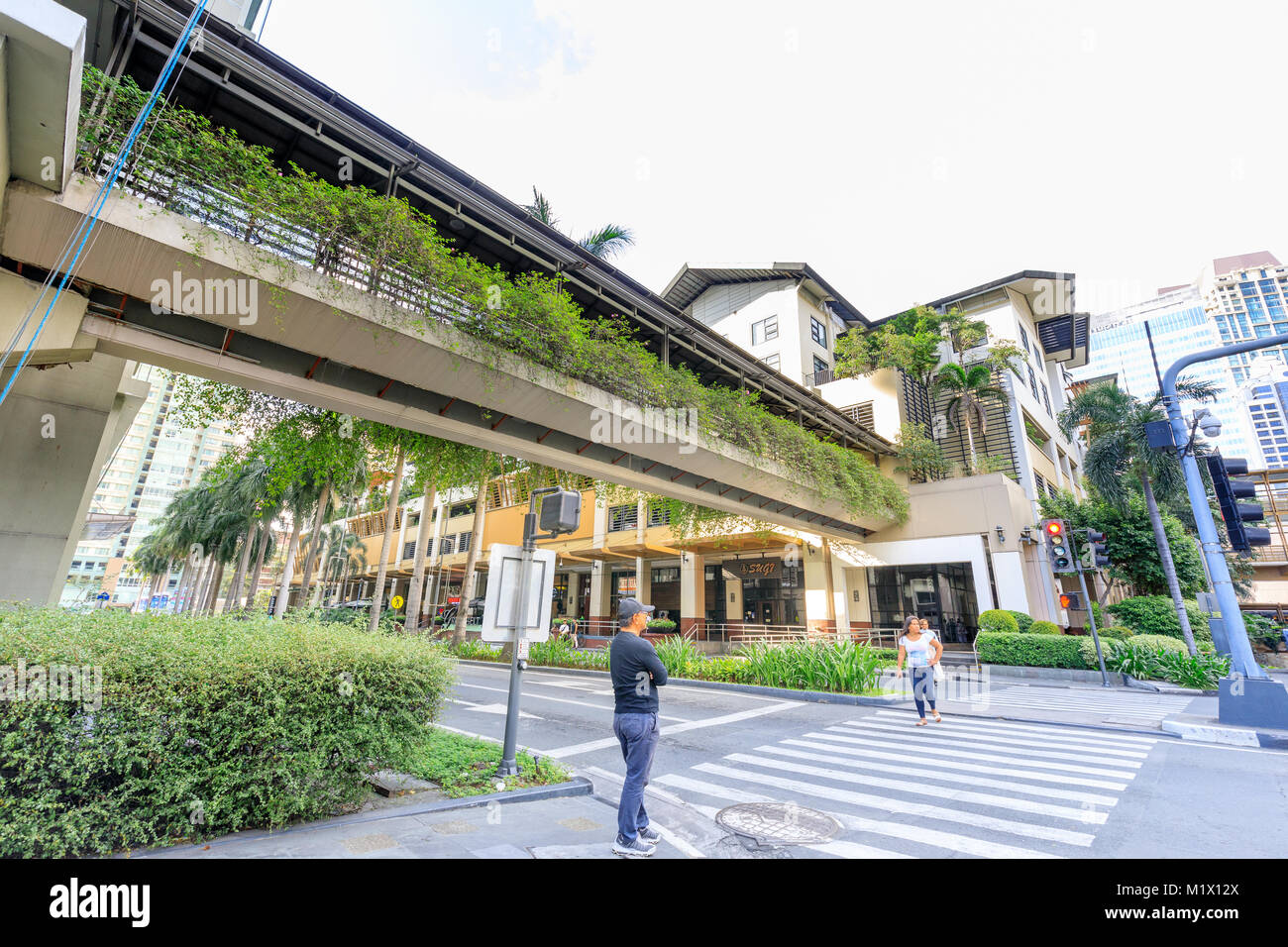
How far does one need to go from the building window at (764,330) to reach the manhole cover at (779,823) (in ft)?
91.0

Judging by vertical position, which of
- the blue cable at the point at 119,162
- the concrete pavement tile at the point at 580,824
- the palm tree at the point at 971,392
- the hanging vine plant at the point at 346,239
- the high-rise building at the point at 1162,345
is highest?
the high-rise building at the point at 1162,345

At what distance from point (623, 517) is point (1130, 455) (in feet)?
74.5

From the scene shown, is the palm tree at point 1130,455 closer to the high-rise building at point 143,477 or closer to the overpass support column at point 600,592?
the overpass support column at point 600,592

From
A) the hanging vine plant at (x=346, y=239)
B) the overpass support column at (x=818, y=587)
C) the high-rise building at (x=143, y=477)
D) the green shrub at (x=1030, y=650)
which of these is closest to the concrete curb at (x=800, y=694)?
the hanging vine plant at (x=346, y=239)

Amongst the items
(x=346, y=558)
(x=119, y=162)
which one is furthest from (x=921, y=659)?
(x=346, y=558)

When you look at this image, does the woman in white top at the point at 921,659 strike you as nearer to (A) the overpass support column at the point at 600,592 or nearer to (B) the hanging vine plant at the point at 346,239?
(B) the hanging vine plant at the point at 346,239

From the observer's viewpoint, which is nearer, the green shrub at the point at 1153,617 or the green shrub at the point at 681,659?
the green shrub at the point at 681,659

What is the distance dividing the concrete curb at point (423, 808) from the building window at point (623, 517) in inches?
1003

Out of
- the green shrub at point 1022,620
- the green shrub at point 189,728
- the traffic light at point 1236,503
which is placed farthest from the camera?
the green shrub at point 1022,620

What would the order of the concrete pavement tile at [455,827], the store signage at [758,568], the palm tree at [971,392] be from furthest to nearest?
the store signage at [758,568] < the palm tree at [971,392] < the concrete pavement tile at [455,827]

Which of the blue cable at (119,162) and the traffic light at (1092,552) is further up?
the blue cable at (119,162)

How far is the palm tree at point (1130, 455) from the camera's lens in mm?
20359
